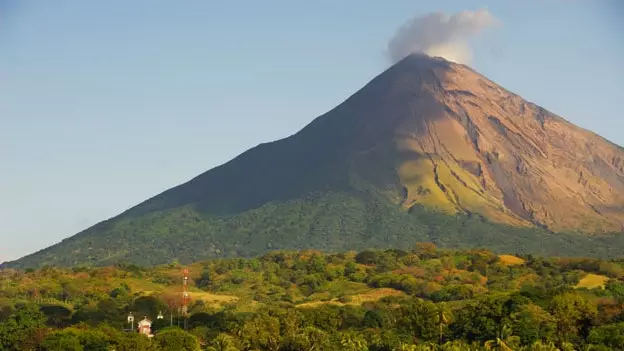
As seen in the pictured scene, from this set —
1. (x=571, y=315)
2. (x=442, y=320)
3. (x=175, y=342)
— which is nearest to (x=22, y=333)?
(x=175, y=342)

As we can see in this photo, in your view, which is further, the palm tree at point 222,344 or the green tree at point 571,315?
the green tree at point 571,315

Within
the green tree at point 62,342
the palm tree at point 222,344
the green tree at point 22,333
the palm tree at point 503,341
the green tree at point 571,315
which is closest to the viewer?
the palm tree at point 503,341

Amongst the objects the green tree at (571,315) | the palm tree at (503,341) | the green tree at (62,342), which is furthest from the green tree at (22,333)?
the green tree at (571,315)

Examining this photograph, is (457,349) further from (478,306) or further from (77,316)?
(77,316)

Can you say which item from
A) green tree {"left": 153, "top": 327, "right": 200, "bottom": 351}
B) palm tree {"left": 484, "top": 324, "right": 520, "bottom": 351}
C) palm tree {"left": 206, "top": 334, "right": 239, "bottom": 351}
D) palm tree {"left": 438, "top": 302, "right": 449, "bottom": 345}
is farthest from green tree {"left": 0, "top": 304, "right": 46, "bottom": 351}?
palm tree {"left": 484, "top": 324, "right": 520, "bottom": 351}

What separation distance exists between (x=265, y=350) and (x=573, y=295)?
38589 mm

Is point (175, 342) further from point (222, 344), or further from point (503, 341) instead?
point (503, 341)

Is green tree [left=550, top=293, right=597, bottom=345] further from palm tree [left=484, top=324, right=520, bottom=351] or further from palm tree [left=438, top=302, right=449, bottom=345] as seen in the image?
palm tree [left=438, top=302, right=449, bottom=345]

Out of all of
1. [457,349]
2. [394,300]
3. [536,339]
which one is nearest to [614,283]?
[394,300]

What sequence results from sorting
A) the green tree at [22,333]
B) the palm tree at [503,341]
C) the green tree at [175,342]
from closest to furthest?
the palm tree at [503,341] → the green tree at [175,342] → the green tree at [22,333]

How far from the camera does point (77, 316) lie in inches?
6535

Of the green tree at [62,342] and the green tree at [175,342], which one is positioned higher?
the green tree at [62,342]

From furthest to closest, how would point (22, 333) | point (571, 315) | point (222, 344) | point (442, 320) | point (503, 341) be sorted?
point (442, 320) → point (22, 333) → point (571, 315) → point (222, 344) → point (503, 341)

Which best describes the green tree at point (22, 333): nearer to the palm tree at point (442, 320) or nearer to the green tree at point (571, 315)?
the palm tree at point (442, 320)
